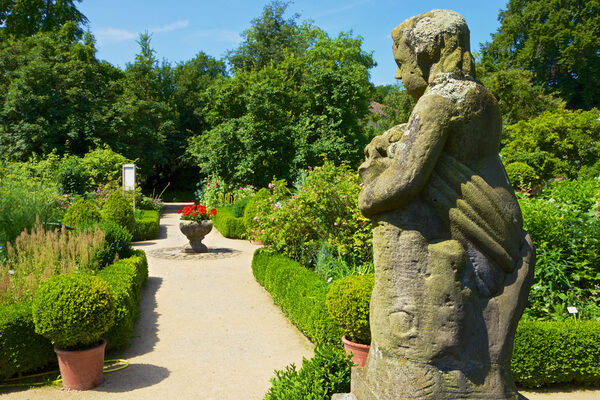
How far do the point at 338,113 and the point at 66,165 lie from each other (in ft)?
39.2

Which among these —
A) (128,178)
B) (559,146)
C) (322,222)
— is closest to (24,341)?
(322,222)

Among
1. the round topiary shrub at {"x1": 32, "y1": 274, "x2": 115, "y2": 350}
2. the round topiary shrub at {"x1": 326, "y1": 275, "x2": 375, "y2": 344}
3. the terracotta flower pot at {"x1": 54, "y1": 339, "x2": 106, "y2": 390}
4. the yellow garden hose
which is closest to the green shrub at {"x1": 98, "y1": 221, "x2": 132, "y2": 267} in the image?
the yellow garden hose

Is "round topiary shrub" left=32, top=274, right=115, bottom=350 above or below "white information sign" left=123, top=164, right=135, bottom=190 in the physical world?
below

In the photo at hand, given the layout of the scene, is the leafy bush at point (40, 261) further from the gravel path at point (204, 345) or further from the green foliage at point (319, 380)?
the green foliage at point (319, 380)

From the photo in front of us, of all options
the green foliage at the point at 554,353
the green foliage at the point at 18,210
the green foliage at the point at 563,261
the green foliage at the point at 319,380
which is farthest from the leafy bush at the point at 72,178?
the green foliage at the point at 554,353

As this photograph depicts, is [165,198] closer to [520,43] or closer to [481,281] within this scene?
[520,43]

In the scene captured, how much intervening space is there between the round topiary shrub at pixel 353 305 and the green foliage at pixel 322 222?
228 cm

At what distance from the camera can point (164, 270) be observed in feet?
36.4

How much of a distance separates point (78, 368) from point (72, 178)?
1523cm

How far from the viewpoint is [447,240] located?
2.39 metres

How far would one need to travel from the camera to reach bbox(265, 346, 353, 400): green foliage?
331cm

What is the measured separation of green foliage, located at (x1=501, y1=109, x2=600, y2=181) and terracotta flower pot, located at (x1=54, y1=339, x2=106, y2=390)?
17454mm

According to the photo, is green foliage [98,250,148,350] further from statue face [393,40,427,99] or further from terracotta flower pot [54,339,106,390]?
statue face [393,40,427,99]

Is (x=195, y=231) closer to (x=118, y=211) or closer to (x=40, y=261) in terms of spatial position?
(x=118, y=211)
